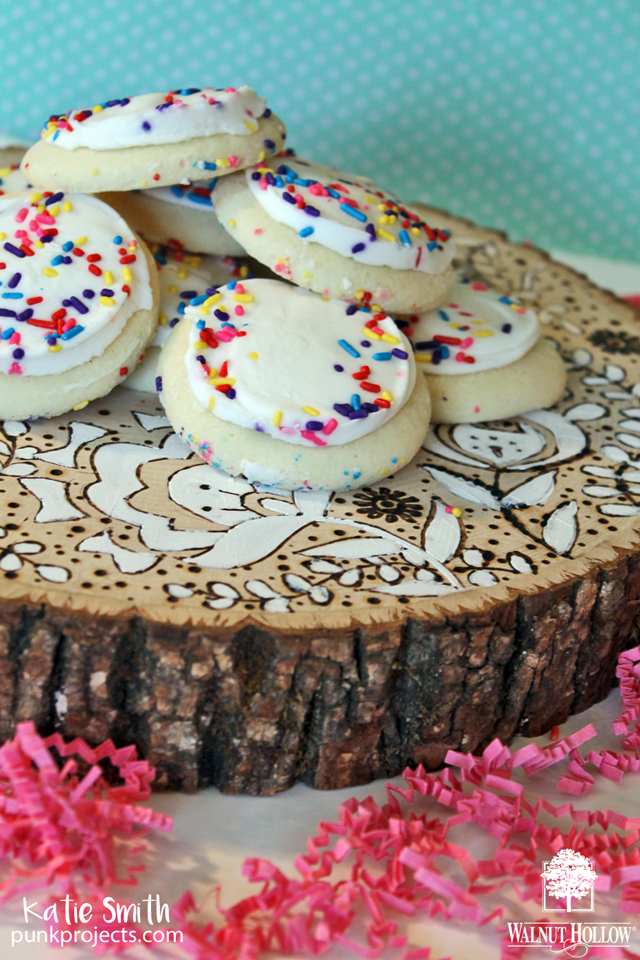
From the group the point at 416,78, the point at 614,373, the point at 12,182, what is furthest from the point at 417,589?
the point at 416,78

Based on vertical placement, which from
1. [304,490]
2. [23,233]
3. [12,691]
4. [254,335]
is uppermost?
[23,233]

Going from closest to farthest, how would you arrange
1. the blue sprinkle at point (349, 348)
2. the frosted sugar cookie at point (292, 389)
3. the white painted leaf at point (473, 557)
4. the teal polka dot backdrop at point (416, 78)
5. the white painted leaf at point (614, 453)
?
the white painted leaf at point (473, 557) → the frosted sugar cookie at point (292, 389) → the blue sprinkle at point (349, 348) → the white painted leaf at point (614, 453) → the teal polka dot backdrop at point (416, 78)

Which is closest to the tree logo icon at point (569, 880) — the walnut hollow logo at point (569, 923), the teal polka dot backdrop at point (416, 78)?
the walnut hollow logo at point (569, 923)

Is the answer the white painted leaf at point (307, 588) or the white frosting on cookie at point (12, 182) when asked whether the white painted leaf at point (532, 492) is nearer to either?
the white painted leaf at point (307, 588)

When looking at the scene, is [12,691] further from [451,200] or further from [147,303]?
[451,200]

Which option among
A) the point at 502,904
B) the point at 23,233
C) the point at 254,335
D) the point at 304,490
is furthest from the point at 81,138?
the point at 502,904

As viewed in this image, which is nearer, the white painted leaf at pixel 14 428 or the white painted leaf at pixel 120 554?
the white painted leaf at pixel 120 554

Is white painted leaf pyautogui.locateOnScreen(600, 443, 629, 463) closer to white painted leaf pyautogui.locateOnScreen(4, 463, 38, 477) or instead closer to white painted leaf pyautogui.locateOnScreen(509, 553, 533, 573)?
white painted leaf pyautogui.locateOnScreen(509, 553, 533, 573)
